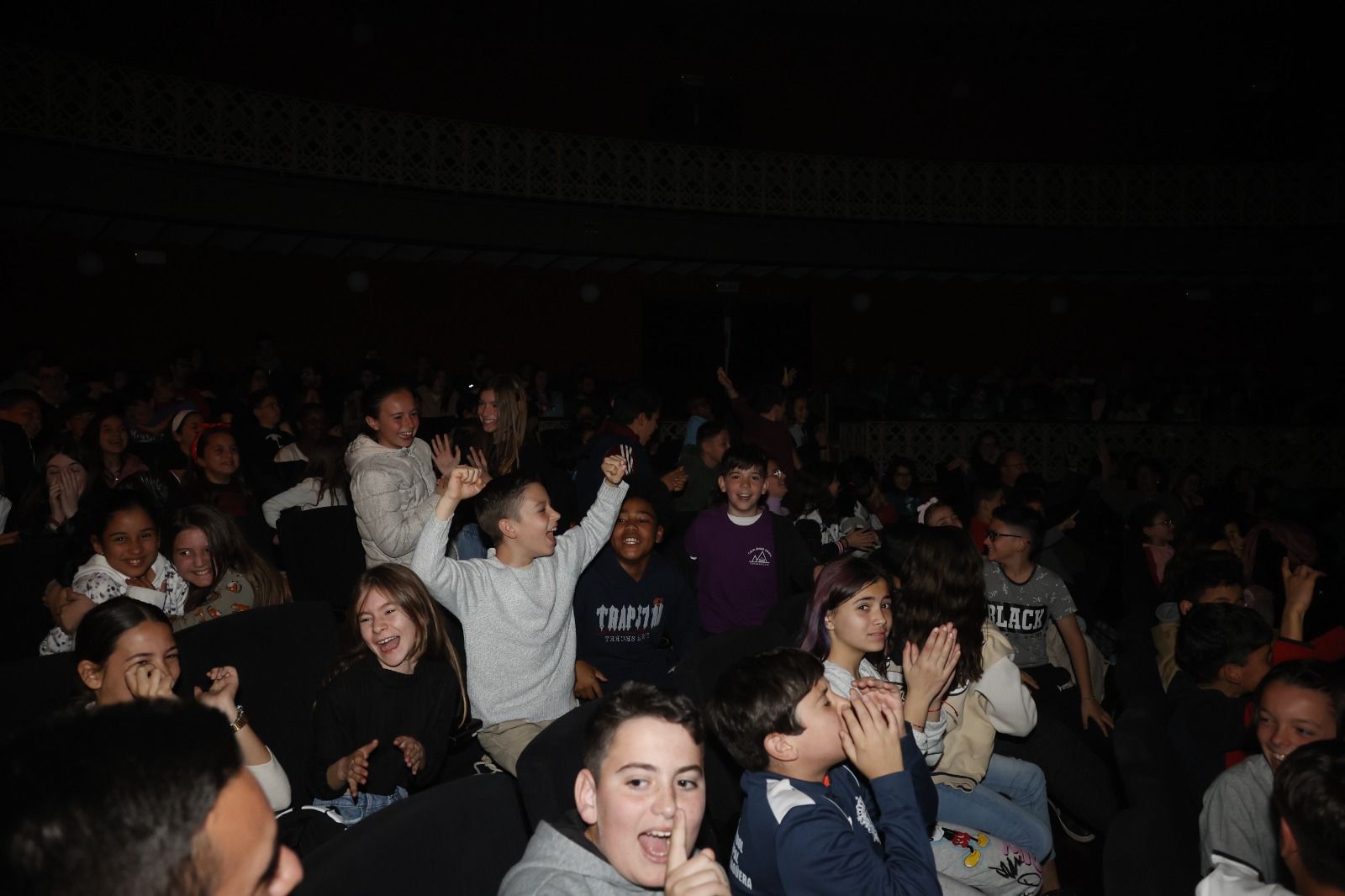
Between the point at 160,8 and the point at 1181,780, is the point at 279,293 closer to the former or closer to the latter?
the point at 160,8


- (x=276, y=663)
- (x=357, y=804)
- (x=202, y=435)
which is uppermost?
(x=202, y=435)

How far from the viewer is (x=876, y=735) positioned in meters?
2.12

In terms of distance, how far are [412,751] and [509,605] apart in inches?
26.4

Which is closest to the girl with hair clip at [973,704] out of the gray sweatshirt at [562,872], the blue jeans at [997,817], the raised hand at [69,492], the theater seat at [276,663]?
the blue jeans at [997,817]

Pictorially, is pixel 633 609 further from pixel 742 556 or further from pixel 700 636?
pixel 742 556

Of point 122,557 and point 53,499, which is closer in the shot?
point 122,557

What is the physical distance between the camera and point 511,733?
3.30m

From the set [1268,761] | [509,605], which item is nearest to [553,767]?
[509,605]

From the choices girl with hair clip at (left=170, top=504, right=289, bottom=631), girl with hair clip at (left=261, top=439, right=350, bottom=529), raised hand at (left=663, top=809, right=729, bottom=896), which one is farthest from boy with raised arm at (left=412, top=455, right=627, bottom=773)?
girl with hair clip at (left=261, top=439, right=350, bottom=529)

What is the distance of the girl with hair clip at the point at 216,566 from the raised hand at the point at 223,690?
3.84 ft

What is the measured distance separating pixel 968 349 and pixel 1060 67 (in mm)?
5304

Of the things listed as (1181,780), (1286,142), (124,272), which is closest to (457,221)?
(124,272)

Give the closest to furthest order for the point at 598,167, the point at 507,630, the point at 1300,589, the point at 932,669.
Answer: the point at 932,669, the point at 507,630, the point at 1300,589, the point at 598,167

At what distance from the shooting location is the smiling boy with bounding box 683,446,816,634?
4.80 m
